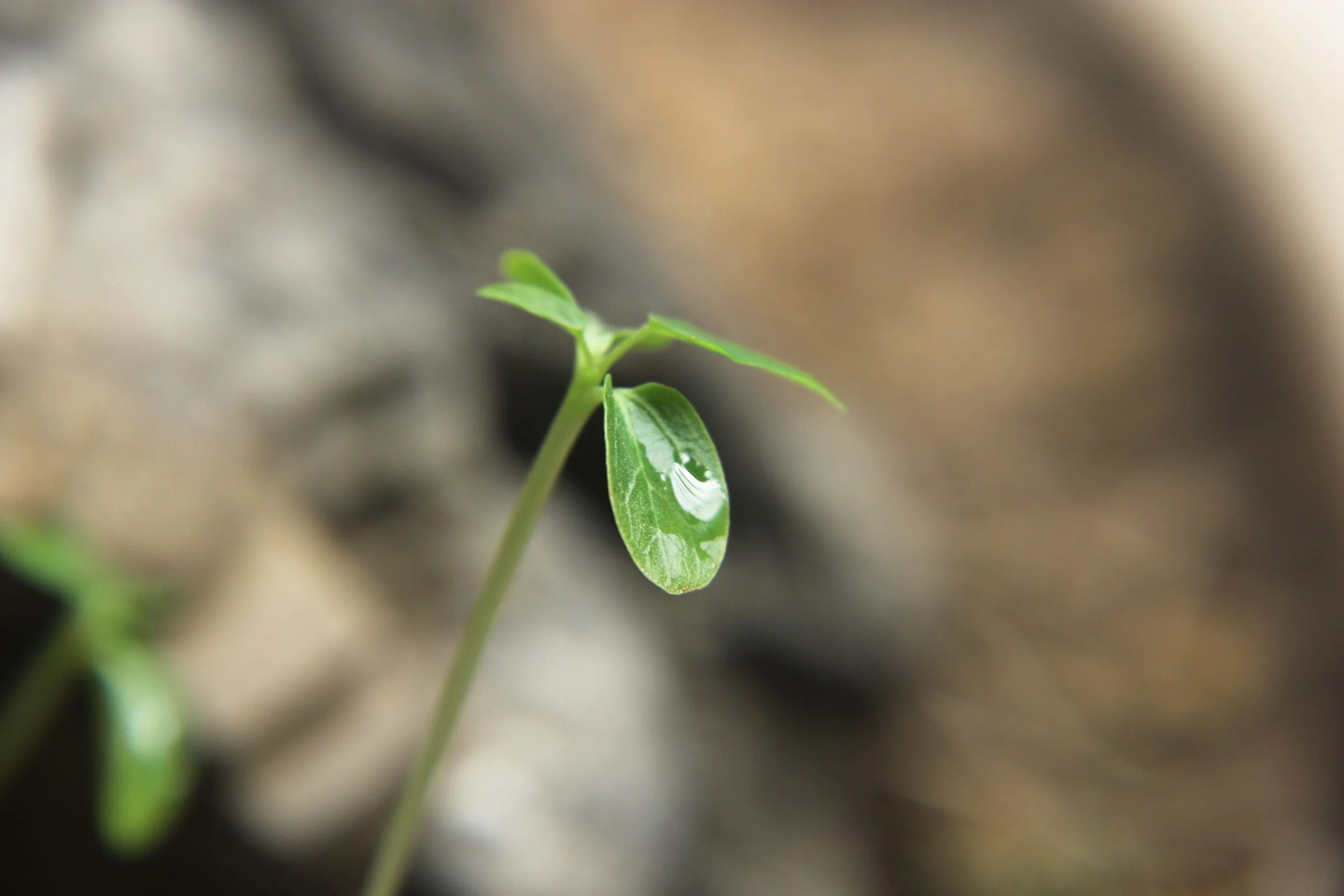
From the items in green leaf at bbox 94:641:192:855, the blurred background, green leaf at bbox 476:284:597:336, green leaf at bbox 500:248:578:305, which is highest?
the blurred background

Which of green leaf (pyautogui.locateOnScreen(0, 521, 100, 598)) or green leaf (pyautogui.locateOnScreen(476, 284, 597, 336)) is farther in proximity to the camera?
green leaf (pyautogui.locateOnScreen(0, 521, 100, 598))

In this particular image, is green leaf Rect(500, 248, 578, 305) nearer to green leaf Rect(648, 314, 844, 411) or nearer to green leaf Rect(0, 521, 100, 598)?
green leaf Rect(648, 314, 844, 411)

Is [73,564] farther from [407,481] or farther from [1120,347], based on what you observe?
[1120,347]

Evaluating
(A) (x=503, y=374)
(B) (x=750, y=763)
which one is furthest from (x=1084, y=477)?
(A) (x=503, y=374)

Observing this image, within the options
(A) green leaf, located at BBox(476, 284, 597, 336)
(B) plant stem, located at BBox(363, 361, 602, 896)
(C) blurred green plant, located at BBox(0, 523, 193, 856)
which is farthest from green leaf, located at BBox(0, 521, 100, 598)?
(A) green leaf, located at BBox(476, 284, 597, 336)

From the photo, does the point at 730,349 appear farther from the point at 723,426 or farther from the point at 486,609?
the point at 723,426

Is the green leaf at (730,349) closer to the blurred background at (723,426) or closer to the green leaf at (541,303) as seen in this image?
the green leaf at (541,303)
